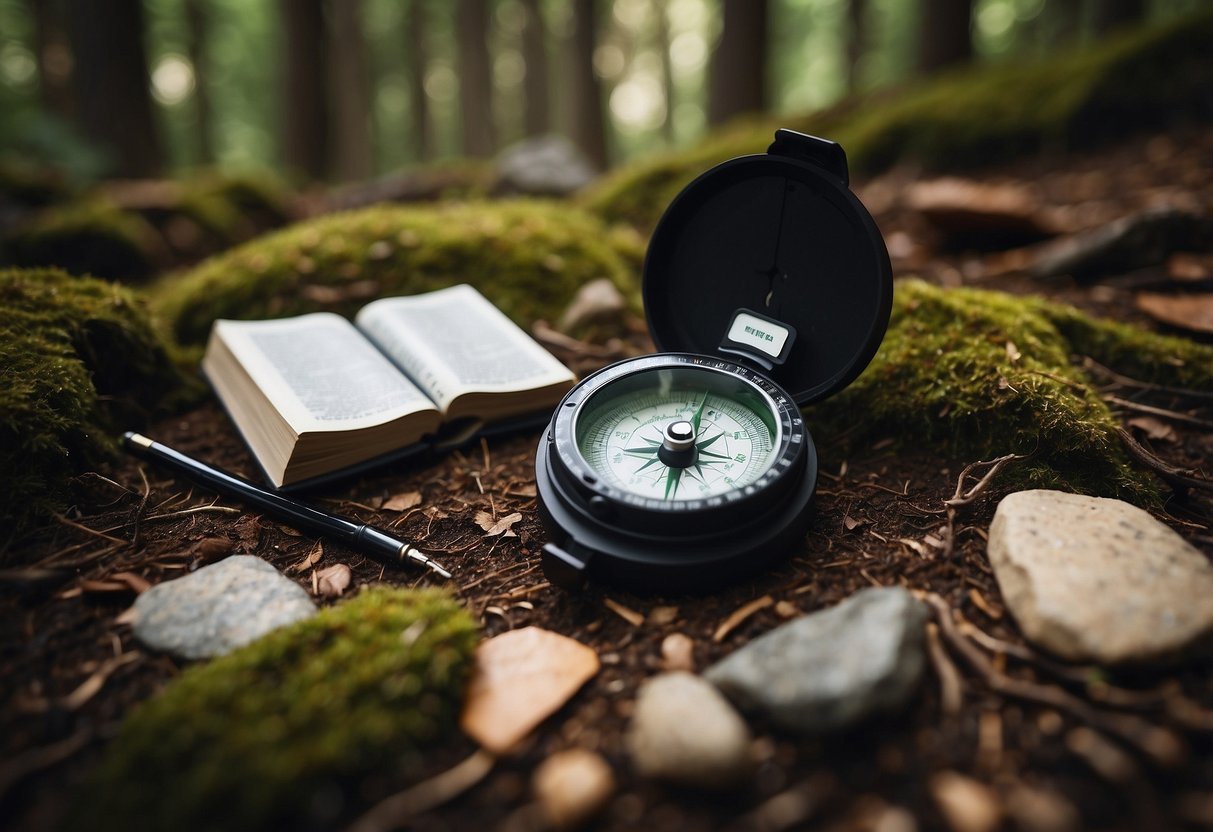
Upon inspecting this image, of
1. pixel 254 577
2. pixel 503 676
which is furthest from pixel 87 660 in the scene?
pixel 503 676

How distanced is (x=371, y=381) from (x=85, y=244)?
3.07m

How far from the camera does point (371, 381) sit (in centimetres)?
278

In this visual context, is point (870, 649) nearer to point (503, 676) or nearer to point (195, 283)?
point (503, 676)

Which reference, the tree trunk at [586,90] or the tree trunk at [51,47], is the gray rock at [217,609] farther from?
the tree trunk at [51,47]

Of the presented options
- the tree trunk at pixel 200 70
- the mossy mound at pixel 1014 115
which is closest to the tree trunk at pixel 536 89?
the tree trunk at pixel 200 70

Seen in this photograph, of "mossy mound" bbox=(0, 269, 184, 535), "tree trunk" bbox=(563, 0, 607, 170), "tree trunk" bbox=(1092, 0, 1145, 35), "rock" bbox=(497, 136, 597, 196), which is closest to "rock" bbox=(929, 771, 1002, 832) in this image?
"mossy mound" bbox=(0, 269, 184, 535)

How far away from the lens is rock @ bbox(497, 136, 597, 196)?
19.2ft

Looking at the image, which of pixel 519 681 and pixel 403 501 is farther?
pixel 403 501

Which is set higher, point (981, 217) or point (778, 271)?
point (778, 271)

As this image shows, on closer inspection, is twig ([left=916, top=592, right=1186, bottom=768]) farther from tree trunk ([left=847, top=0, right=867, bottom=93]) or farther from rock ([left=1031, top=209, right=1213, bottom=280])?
tree trunk ([left=847, top=0, right=867, bottom=93])

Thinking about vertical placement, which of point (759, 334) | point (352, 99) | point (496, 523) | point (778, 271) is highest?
point (352, 99)

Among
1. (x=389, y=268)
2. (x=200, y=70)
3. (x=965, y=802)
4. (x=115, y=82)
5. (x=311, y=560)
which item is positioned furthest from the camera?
(x=200, y=70)

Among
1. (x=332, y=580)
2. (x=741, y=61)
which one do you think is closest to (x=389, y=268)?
(x=332, y=580)

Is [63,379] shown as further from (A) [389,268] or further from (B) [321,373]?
(A) [389,268]
